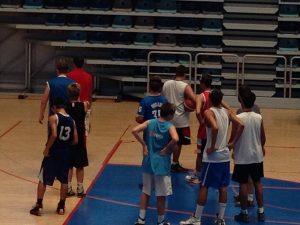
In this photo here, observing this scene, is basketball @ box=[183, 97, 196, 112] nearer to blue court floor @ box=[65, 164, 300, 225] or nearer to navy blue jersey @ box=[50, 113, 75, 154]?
blue court floor @ box=[65, 164, 300, 225]

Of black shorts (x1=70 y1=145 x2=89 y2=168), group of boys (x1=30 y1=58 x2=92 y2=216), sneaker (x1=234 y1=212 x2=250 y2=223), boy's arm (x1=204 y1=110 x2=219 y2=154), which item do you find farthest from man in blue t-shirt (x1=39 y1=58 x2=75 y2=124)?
sneaker (x1=234 y1=212 x2=250 y2=223)

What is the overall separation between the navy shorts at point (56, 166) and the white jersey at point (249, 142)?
2.04 m

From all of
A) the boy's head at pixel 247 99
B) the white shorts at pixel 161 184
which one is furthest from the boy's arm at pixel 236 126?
the white shorts at pixel 161 184

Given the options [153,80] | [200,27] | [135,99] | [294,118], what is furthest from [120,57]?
[153,80]

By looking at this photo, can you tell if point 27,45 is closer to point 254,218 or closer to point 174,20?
point 174,20

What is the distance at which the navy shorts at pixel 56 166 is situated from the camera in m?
7.87

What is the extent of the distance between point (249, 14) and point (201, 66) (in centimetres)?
214

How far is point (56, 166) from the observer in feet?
26.0

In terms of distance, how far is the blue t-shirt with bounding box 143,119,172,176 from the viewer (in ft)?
24.1

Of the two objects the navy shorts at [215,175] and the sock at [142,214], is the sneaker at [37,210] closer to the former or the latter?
the sock at [142,214]

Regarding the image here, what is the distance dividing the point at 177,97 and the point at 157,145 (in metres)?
2.32

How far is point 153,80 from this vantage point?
822 centimetres

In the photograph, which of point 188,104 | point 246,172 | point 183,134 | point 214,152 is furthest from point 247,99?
point 183,134

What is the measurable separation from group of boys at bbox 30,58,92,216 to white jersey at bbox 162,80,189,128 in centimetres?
134
